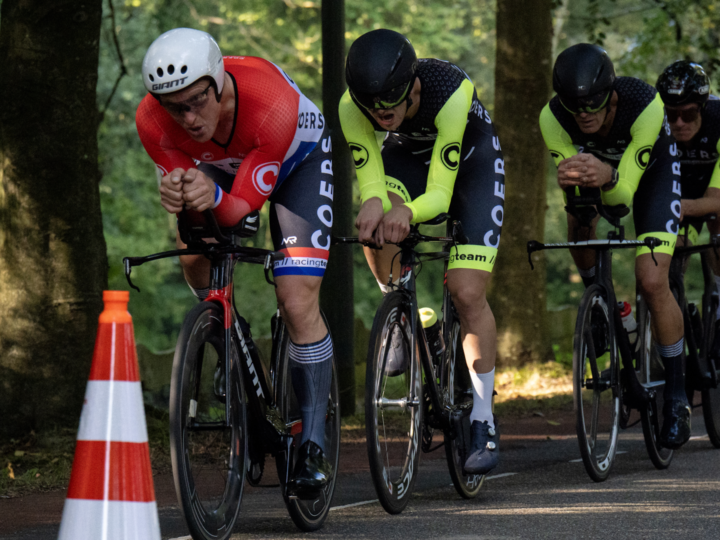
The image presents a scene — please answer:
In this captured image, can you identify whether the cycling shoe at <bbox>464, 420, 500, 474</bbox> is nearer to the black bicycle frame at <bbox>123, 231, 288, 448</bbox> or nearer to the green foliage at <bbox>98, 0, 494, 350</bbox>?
the black bicycle frame at <bbox>123, 231, 288, 448</bbox>

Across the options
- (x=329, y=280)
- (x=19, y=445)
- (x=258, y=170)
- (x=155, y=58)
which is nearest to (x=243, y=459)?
(x=258, y=170)

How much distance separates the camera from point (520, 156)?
11.2 meters

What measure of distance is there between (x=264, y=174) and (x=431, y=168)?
1167 mm

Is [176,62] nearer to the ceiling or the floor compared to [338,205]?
nearer to the ceiling

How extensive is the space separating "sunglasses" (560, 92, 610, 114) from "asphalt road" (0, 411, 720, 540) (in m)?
2.07

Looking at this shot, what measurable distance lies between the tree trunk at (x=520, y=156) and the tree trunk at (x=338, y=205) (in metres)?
3.19

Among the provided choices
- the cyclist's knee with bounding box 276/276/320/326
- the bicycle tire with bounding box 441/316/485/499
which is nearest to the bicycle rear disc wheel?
the bicycle tire with bounding box 441/316/485/499

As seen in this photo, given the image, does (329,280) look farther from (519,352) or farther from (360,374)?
(519,352)

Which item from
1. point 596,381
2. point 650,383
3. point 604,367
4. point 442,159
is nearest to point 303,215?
point 442,159

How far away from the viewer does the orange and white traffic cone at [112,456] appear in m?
3.03

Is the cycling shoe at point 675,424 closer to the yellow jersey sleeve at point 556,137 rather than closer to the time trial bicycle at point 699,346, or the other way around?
the time trial bicycle at point 699,346

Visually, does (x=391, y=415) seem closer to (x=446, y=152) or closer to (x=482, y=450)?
(x=482, y=450)

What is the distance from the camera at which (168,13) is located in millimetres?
25188

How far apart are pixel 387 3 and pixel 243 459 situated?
81.8ft
